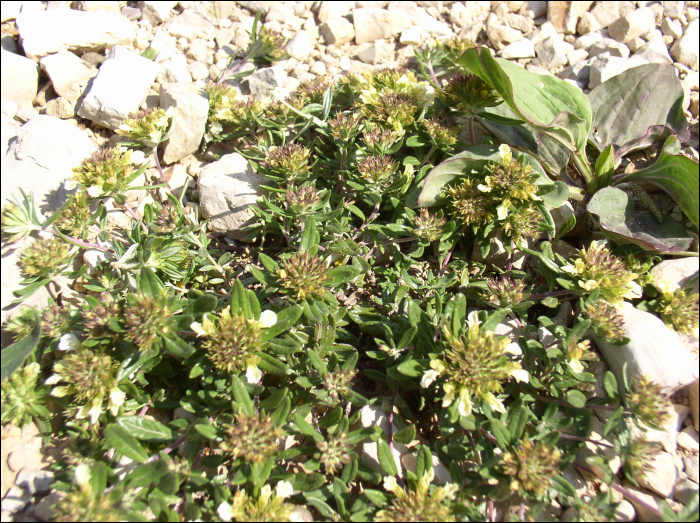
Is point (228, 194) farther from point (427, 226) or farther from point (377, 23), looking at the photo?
point (377, 23)

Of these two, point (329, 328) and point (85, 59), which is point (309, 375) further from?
point (85, 59)

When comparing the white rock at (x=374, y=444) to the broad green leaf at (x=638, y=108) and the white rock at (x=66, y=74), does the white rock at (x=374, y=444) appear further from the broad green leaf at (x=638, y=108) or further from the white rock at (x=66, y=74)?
the white rock at (x=66, y=74)

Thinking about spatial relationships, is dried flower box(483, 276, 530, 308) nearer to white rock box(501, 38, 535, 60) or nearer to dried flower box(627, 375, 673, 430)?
dried flower box(627, 375, 673, 430)

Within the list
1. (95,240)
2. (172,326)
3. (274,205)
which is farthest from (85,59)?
(172,326)

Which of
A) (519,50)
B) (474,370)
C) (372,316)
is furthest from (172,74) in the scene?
(474,370)

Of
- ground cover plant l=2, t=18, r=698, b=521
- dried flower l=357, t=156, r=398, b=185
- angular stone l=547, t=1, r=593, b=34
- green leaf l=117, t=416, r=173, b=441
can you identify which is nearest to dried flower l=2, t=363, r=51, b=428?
ground cover plant l=2, t=18, r=698, b=521

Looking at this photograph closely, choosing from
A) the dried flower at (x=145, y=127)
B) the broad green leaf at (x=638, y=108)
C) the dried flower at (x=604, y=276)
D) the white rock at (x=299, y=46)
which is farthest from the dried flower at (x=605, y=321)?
the white rock at (x=299, y=46)
